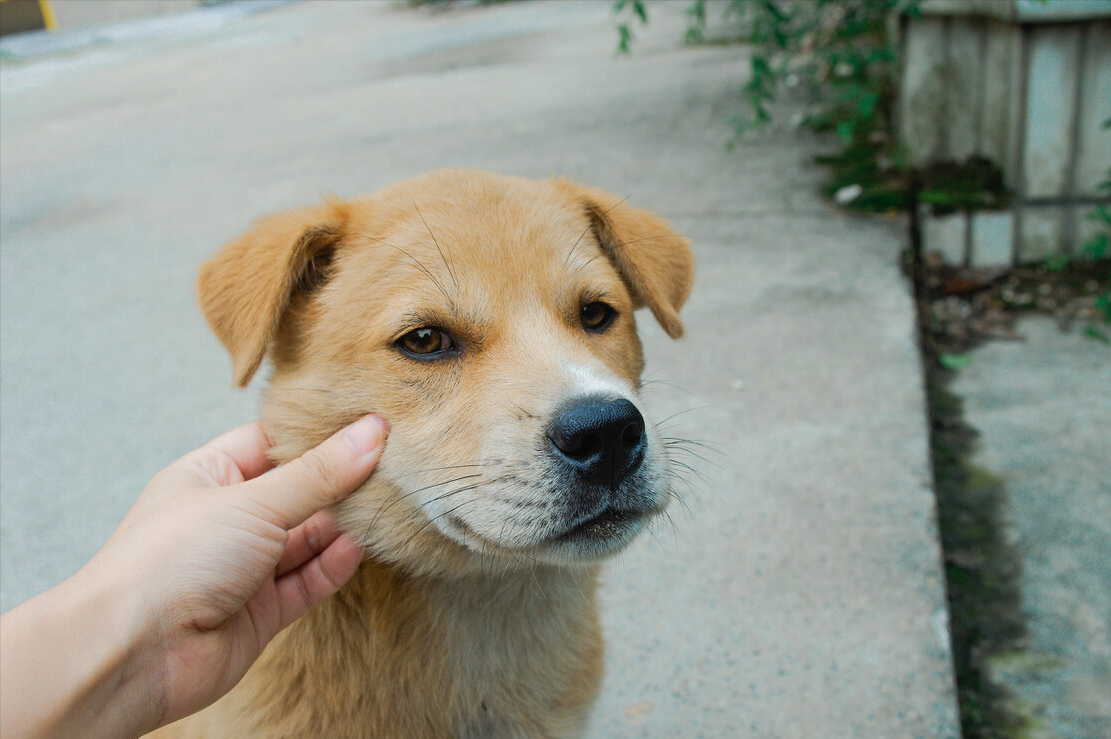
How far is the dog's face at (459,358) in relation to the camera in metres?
1.92

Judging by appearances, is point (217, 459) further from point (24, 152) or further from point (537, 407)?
point (24, 152)

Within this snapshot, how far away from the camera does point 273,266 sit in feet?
7.34

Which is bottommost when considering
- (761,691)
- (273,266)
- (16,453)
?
(761,691)

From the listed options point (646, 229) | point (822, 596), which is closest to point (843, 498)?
point (822, 596)

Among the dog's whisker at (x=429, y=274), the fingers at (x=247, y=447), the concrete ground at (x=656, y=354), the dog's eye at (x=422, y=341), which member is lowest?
the concrete ground at (x=656, y=354)

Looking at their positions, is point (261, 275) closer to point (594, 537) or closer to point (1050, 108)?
point (594, 537)

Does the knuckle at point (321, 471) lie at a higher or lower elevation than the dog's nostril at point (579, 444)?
lower

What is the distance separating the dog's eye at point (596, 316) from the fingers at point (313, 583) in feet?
2.78

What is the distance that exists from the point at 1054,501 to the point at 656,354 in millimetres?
1985

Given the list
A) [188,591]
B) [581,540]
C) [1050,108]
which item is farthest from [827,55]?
[188,591]

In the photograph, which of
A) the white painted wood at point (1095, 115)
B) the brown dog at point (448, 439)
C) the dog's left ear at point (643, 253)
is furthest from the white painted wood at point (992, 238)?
the brown dog at point (448, 439)

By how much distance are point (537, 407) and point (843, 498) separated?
2092 mm

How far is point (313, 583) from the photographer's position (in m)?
2.10

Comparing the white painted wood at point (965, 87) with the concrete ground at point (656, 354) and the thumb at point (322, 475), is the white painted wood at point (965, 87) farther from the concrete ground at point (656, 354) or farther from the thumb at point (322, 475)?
the thumb at point (322, 475)
